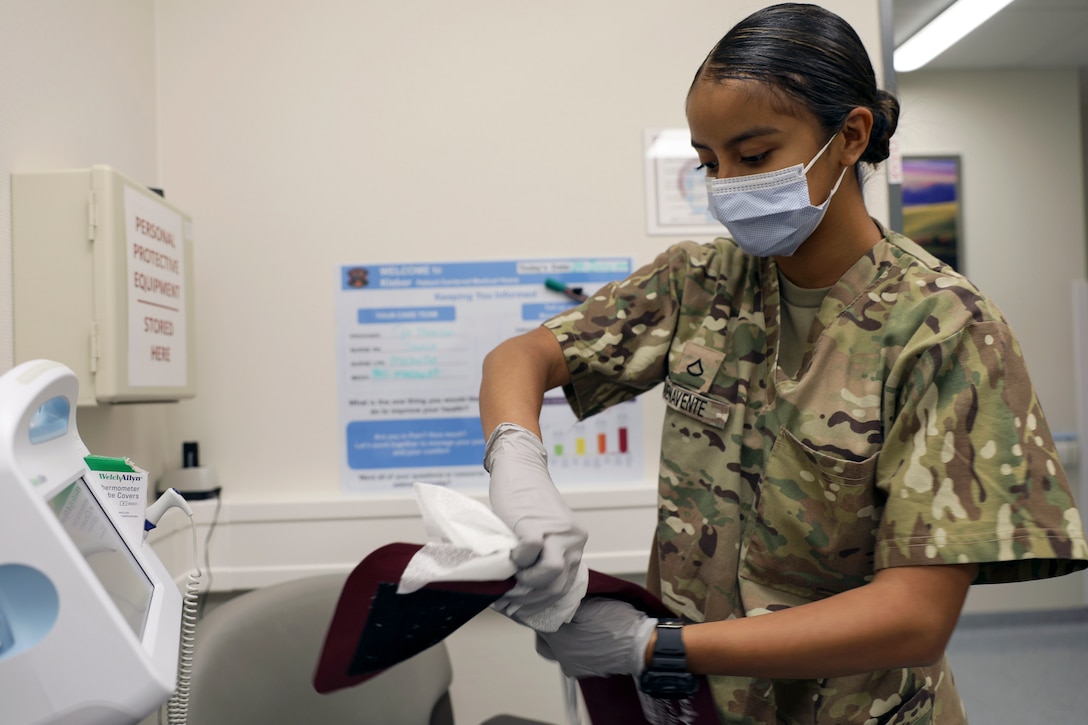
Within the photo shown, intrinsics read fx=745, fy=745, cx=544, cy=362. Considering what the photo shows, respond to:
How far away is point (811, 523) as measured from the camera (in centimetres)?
90

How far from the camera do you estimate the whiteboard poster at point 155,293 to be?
54.4 inches

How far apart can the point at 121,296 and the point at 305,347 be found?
538 mm

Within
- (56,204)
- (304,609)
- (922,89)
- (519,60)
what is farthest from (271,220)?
(922,89)

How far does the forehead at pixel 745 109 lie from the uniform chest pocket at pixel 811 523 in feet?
1.23

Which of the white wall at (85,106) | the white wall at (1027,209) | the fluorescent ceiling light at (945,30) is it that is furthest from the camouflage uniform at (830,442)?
the white wall at (1027,209)

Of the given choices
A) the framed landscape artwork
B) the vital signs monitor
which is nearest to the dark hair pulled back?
the vital signs monitor

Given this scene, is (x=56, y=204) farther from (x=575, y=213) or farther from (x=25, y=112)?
(x=575, y=213)

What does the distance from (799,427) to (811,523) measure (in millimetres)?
116

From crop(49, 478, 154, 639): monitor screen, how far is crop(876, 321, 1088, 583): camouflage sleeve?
0.75 metres

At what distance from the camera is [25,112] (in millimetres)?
1303

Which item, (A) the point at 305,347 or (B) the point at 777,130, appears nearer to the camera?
(B) the point at 777,130

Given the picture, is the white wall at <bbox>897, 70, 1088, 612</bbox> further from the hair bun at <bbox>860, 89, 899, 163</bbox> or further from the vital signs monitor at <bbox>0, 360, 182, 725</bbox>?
the vital signs monitor at <bbox>0, 360, 182, 725</bbox>

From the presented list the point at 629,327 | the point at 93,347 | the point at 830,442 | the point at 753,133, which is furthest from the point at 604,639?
the point at 93,347

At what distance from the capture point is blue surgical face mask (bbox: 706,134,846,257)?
0.91m
